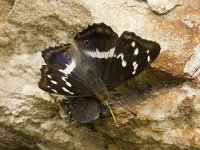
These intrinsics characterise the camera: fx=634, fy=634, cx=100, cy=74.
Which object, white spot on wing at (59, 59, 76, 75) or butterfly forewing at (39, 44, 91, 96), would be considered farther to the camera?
white spot on wing at (59, 59, 76, 75)

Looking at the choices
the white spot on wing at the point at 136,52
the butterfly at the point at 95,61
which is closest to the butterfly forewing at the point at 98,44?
the butterfly at the point at 95,61

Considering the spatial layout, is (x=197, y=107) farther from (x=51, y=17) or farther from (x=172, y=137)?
(x=51, y=17)

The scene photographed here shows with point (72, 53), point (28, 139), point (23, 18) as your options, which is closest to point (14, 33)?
point (23, 18)

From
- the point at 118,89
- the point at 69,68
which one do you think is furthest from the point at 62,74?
the point at 118,89

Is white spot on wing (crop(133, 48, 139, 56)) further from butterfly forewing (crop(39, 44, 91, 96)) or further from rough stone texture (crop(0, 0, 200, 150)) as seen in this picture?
butterfly forewing (crop(39, 44, 91, 96))

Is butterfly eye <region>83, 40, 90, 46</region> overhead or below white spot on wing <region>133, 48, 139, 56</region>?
below

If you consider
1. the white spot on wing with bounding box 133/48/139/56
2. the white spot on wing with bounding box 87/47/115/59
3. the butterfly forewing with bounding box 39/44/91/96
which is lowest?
the butterfly forewing with bounding box 39/44/91/96

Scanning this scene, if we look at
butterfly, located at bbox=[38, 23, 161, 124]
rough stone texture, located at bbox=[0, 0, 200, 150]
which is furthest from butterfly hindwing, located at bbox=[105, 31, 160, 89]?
rough stone texture, located at bbox=[0, 0, 200, 150]

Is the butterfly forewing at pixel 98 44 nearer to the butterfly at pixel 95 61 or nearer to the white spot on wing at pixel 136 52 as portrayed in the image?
the butterfly at pixel 95 61
